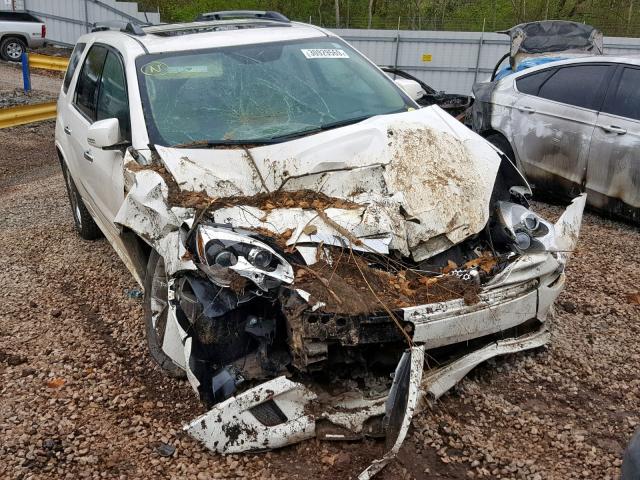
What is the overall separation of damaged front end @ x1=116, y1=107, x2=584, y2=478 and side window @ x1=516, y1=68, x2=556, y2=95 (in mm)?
3439

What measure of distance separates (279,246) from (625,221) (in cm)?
450

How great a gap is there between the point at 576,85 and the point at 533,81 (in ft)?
1.85

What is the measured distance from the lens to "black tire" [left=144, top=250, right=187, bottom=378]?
3672 mm

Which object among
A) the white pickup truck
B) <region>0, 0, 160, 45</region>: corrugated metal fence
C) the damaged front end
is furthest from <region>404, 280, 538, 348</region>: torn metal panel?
<region>0, 0, 160, 45</region>: corrugated metal fence

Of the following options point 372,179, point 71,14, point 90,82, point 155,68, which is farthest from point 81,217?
point 71,14

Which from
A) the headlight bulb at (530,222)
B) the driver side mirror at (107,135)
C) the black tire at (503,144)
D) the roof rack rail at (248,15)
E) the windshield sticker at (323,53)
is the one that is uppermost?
the roof rack rail at (248,15)

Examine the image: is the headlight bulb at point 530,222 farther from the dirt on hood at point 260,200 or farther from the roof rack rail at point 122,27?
the roof rack rail at point 122,27

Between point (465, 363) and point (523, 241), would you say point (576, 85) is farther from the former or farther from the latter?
point (465, 363)

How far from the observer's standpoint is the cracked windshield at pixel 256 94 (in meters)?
4.17

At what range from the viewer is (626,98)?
20.4 feet

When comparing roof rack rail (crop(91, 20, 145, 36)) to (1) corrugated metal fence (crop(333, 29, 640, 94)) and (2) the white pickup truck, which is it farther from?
(2) the white pickup truck

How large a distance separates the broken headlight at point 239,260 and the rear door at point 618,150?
422 cm

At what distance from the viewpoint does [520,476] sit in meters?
2.92

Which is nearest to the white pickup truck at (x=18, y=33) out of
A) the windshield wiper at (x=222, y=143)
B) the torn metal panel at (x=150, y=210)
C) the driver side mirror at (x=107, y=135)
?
the driver side mirror at (x=107, y=135)
